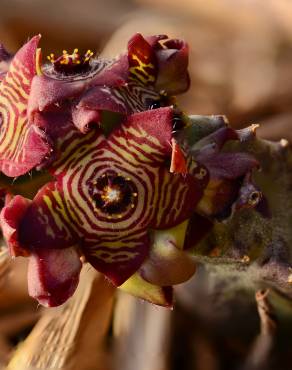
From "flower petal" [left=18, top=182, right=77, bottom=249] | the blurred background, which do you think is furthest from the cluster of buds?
the blurred background

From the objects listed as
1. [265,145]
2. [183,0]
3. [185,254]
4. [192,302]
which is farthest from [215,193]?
[183,0]

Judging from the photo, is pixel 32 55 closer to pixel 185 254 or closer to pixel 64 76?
pixel 64 76

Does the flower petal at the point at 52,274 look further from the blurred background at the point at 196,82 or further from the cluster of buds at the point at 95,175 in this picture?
the blurred background at the point at 196,82

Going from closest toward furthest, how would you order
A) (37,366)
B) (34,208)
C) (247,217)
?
(34,208), (247,217), (37,366)

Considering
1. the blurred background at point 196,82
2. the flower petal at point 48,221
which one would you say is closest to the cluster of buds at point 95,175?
the flower petal at point 48,221

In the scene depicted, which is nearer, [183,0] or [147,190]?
[147,190]

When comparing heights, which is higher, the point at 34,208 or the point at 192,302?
the point at 34,208
